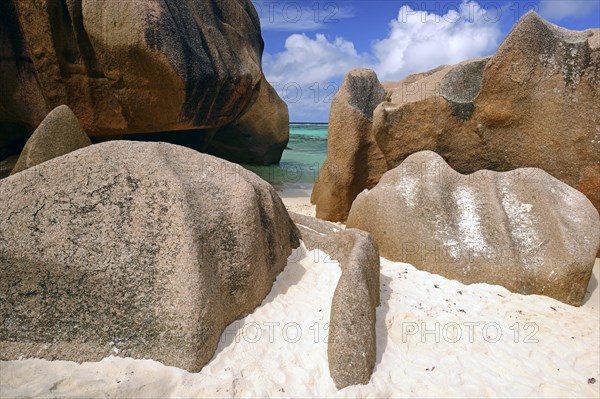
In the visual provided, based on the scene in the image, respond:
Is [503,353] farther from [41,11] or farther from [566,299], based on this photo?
[41,11]

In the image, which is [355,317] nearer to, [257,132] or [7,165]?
[7,165]

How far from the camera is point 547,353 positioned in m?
2.80

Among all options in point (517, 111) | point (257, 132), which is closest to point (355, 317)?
point (517, 111)

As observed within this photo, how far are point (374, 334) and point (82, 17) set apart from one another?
5.51 meters

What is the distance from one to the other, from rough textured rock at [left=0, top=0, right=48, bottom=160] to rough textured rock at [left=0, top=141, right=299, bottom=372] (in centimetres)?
447

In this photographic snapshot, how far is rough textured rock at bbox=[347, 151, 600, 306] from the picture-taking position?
350 centimetres

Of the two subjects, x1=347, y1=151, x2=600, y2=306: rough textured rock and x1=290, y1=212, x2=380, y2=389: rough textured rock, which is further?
x1=347, y1=151, x2=600, y2=306: rough textured rock

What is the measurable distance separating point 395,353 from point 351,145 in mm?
3411

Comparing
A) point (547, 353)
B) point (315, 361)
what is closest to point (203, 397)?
point (315, 361)

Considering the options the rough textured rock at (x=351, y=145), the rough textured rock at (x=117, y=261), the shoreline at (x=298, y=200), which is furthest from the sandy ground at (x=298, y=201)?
the rough textured rock at (x=117, y=261)

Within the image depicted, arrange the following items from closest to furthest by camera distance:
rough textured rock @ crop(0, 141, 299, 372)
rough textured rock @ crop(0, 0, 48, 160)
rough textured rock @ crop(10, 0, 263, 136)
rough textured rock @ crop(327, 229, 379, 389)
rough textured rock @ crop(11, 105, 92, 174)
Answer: rough textured rock @ crop(0, 141, 299, 372) → rough textured rock @ crop(327, 229, 379, 389) → rough textured rock @ crop(11, 105, 92, 174) → rough textured rock @ crop(10, 0, 263, 136) → rough textured rock @ crop(0, 0, 48, 160)

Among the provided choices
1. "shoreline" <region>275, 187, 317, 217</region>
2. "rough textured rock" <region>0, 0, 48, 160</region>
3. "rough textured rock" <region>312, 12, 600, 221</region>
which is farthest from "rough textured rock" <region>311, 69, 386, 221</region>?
"rough textured rock" <region>0, 0, 48, 160</region>

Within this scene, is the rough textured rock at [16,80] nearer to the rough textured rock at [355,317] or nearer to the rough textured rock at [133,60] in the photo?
the rough textured rock at [133,60]

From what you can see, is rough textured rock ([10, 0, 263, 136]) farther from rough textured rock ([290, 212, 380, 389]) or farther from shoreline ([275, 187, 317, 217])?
rough textured rock ([290, 212, 380, 389])
